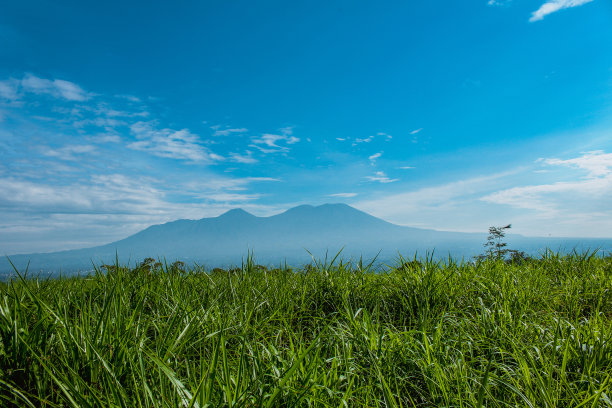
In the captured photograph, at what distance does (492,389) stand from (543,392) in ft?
1.37

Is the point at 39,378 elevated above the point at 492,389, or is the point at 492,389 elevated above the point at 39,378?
the point at 39,378

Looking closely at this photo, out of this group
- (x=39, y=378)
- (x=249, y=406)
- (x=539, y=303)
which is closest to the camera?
(x=249, y=406)

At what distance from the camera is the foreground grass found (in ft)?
6.98

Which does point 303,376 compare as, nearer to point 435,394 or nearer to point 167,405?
point 167,405

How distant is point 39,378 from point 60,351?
179mm

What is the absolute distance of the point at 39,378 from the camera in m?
2.25

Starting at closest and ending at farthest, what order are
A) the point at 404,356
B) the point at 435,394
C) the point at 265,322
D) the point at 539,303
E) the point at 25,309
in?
the point at 435,394 → the point at 404,356 → the point at 25,309 → the point at 265,322 → the point at 539,303

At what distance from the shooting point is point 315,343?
8.59 ft

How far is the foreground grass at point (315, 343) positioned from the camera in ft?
6.98

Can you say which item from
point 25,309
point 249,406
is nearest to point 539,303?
point 249,406

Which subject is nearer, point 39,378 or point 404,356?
point 39,378

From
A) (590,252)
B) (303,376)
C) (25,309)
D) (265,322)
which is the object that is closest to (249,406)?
(303,376)

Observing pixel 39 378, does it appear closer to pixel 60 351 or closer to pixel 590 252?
pixel 60 351

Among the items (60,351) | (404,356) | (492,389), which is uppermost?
(60,351)
